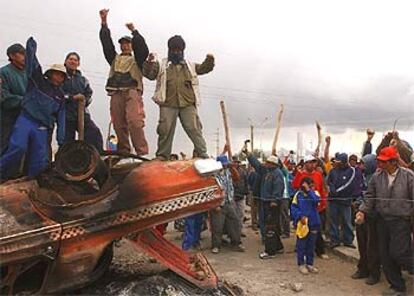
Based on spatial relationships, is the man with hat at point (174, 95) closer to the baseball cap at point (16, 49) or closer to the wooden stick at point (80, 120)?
the wooden stick at point (80, 120)

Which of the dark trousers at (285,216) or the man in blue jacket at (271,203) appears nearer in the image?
the man in blue jacket at (271,203)

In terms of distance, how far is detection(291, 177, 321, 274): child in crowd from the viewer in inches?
323

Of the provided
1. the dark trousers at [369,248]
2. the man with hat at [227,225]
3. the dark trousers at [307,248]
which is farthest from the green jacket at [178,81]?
the man with hat at [227,225]

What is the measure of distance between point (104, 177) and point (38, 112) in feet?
3.45

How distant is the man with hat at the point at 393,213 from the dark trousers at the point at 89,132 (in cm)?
385

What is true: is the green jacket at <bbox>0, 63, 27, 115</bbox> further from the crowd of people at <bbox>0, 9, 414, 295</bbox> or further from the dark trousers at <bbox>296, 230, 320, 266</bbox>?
the dark trousers at <bbox>296, 230, 320, 266</bbox>

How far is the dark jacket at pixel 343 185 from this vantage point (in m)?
9.31

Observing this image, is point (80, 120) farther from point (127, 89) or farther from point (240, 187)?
point (240, 187)

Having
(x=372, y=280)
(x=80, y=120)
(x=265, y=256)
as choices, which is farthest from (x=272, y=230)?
(x=80, y=120)

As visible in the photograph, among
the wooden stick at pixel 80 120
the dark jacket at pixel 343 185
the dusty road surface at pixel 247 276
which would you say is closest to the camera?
the dusty road surface at pixel 247 276

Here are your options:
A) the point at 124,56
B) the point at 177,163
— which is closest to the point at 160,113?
the point at 124,56

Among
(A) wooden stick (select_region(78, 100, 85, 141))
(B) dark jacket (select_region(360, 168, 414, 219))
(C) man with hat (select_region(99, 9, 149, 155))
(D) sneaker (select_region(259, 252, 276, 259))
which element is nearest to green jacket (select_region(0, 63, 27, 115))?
(A) wooden stick (select_region(78, 100, 85, 141))

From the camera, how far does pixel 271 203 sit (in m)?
9.73

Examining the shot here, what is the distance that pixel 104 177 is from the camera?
4.21m
